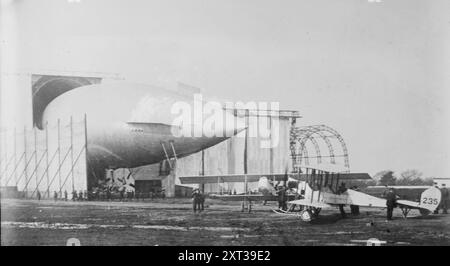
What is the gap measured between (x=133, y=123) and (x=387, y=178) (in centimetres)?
271

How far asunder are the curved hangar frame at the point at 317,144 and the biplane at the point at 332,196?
0.13 m

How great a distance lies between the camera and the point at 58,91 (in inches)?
219

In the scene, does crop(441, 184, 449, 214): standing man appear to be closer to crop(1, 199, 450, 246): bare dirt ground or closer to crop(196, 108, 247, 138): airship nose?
crop(1, 199, 450, 246): bare dirt ground

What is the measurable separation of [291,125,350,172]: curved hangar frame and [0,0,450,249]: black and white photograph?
0.07 ft

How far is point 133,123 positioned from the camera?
5.89 m

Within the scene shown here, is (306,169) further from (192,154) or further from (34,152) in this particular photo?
(34,152)

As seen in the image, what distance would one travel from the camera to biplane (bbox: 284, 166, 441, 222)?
5551 mm

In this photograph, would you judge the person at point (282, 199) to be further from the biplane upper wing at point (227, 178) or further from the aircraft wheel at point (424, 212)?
the aircraft wheel at point (424, 212)

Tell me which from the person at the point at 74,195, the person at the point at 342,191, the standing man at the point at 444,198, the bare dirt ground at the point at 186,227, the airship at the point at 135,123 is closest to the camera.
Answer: the bare dirt ground at the point at 186,227

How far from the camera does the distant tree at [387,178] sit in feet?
18.0

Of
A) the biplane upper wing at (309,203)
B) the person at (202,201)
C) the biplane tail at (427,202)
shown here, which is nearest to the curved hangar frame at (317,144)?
the biplane upper wing at (309,203)

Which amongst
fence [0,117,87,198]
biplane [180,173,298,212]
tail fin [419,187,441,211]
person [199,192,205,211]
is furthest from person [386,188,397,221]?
fence [0,117,87,198]

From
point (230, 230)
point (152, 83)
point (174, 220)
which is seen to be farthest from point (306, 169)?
point (152, 83)

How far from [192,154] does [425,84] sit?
2.44 metres
